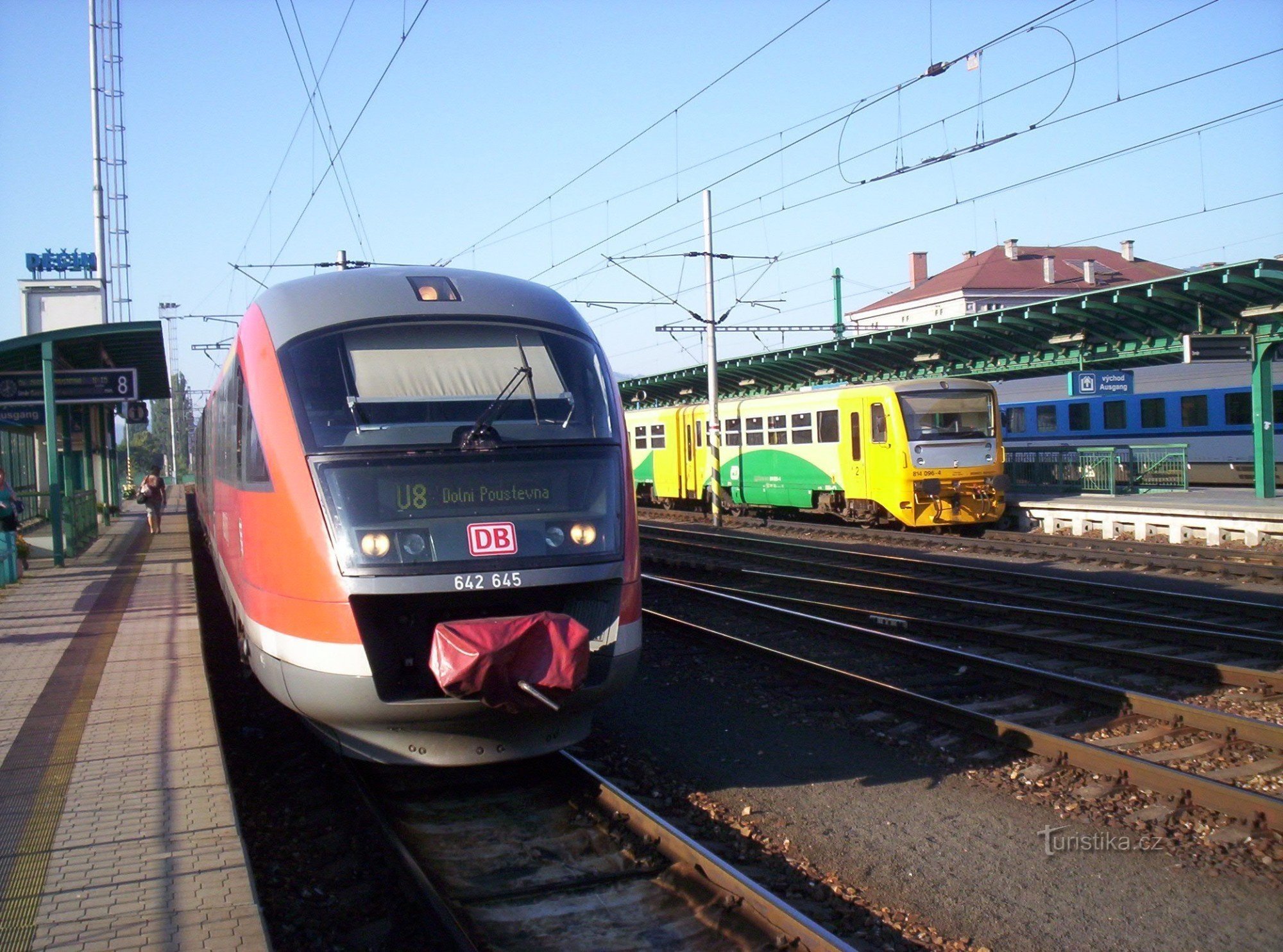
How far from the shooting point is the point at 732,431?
27.1 meters

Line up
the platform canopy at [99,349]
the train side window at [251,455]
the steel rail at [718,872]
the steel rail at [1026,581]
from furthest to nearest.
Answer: the platform canopy at [99,349] → the steel rail at [1026,581] → the train side window at [251,455] → the steel rail at [718,872]

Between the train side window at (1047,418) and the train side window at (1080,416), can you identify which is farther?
the train side window at (1047,418)

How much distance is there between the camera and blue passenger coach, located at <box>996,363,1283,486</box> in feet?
89.7

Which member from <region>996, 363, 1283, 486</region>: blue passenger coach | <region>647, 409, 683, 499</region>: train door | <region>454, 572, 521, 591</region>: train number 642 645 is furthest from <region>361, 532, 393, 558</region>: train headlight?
<region>647, 409, 683, 499</region>: train door

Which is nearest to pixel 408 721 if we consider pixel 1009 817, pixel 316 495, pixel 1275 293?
pixel 316 495

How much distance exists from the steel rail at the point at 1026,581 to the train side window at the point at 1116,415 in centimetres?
1381

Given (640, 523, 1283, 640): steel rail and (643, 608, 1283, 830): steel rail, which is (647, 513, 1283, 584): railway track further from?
(643, 608, 1283, 830): steel rail

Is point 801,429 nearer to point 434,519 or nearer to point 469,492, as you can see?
point 469,492

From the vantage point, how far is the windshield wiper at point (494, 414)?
6.10 meters

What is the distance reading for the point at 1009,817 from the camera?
6.11 m

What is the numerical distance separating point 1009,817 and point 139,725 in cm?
547
